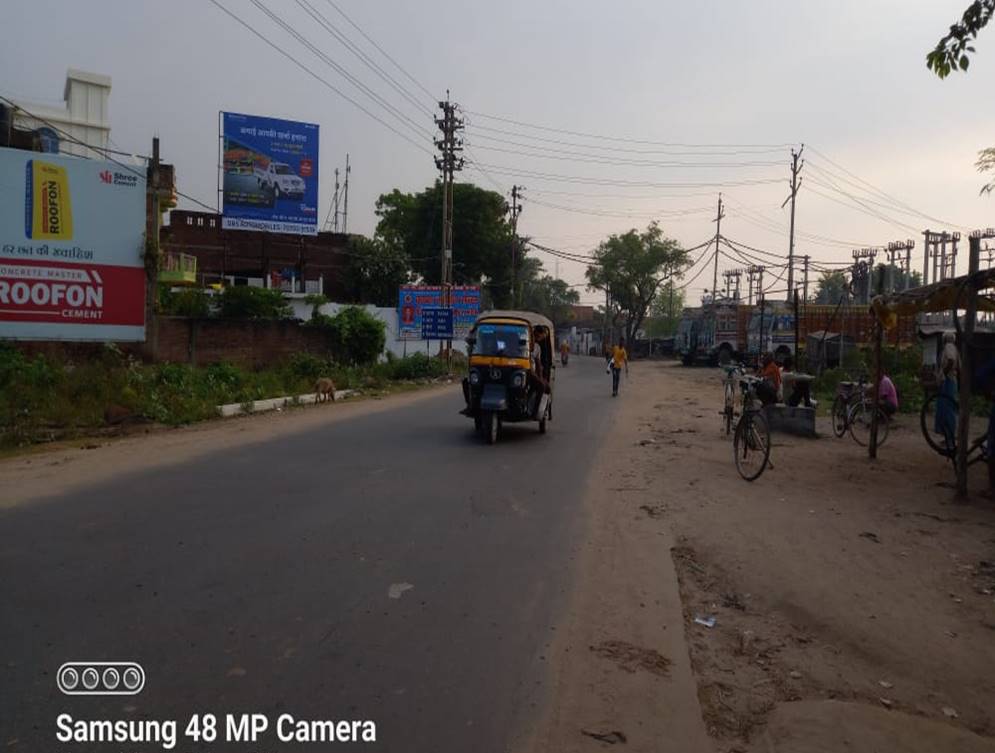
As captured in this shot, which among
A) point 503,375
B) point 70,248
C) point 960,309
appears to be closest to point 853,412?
point 960,309

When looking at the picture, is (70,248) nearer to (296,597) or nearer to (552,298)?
(296,597)

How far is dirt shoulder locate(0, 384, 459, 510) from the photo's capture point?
977 cm

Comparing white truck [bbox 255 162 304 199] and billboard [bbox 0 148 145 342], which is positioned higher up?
white truck [bbox 255 162 304 199]

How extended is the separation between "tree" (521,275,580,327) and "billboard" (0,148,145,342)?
220ft

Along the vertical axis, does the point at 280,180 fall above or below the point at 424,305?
above

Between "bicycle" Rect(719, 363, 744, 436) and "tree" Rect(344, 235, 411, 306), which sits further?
"tree" Rect(344, 235, 411, 306)

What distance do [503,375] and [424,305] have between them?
26974 mm

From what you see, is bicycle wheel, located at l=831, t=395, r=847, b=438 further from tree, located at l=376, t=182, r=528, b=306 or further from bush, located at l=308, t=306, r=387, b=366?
tree, located at l=376, t=182, r=528, b=306

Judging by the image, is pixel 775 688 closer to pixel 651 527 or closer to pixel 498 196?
pixel 651 527

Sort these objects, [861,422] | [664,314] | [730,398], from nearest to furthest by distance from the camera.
Result: [730,398], [861,422], [664,314]

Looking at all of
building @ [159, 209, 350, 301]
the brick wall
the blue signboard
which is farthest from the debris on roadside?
building @ [159, 209, 350, 301]

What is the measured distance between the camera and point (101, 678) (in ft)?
14.1

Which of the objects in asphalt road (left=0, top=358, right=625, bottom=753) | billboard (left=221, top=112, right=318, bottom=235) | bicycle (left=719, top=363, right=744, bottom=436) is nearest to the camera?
asphalt road (left=0, top=358, right=625, bottom=753)

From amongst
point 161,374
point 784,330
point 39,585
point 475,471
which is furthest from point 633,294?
point 39,585
